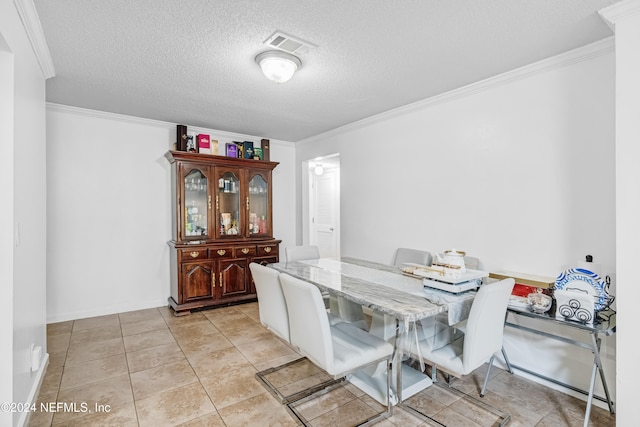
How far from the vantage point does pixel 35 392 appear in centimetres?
218

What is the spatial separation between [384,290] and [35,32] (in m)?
2.70

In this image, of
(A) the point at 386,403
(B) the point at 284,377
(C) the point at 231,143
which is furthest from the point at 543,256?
(C) the point at 231,143

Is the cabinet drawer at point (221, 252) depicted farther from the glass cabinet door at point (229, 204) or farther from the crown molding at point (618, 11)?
the crown molding at point (618, 11)

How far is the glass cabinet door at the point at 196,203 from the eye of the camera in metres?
4.12

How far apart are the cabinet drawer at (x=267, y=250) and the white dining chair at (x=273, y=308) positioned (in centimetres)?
209

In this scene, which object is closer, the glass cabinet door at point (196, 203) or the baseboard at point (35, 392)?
the baseboard at point (35, 392)

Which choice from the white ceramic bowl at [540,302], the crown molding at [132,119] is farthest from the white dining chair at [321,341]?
the crown molding at [132,119]

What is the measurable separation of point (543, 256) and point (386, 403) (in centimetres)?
159

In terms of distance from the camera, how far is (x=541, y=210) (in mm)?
2469

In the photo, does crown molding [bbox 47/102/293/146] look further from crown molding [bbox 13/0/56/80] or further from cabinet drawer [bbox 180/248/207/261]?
cabinet drawer [bbox 180/248/207/261]

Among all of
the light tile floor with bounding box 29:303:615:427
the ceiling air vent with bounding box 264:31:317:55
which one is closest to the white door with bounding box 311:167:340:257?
the light tile floor with bounding box 29:303:615:427

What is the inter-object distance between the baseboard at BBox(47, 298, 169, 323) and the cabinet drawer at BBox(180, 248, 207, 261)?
809 mm

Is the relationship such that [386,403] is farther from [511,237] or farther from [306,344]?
[511,237]

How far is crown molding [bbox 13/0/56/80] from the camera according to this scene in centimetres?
177
